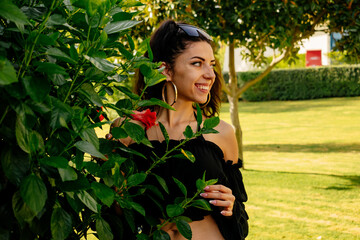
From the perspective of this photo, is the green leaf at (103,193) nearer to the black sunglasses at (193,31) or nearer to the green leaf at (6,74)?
the green leaf at (6,74)

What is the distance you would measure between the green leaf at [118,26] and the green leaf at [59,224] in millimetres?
442

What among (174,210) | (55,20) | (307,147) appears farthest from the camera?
(307,147)

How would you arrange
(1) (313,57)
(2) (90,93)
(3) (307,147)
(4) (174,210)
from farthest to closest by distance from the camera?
(1) (313,57), (3) (307,147), (4) (174,210), (2) (90,93)

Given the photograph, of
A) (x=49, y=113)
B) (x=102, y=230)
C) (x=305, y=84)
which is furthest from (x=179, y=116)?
(x=305, y=84)

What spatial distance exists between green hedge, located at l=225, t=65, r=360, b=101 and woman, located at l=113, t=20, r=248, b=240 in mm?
28491

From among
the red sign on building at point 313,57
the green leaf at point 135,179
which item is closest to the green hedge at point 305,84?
the red sign on building at point 313,57

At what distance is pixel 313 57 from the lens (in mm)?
41656

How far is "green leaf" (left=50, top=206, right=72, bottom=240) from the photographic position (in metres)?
1.12

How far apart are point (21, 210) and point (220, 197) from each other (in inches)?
41.5

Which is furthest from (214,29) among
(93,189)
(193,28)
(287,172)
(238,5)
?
(93,189)

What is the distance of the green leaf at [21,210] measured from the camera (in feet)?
3.42

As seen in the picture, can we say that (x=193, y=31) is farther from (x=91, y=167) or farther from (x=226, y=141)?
(x=91, y=167)

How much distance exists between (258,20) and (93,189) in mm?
7471

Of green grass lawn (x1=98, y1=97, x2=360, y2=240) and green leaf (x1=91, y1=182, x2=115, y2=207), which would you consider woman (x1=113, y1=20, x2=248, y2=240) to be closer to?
green leaf (x1=91, y1=182, x2=115, y2=207)
